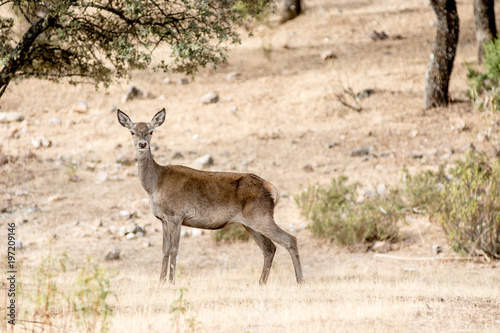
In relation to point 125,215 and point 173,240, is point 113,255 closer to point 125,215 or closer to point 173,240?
point 125,215

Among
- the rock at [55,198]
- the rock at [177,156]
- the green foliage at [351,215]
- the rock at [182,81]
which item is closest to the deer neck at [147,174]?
the green foliage at [351,215]

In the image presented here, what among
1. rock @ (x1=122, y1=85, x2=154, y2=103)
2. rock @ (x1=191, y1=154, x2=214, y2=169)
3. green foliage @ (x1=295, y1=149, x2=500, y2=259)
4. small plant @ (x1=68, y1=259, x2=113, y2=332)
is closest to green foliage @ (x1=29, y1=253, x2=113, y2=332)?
small plant @ (x1=68, y1=259, x2=113, y2=332)

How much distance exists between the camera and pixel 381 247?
14.6 m

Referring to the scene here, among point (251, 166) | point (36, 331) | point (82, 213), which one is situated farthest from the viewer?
point (251, 166)

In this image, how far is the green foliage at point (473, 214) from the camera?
13211 millimetres

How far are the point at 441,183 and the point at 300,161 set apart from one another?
409cm

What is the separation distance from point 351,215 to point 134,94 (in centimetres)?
1071

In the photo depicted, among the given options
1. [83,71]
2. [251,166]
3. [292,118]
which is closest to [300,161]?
[251,166]

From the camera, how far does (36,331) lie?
6.86 metres

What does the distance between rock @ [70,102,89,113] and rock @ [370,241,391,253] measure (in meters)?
11.4

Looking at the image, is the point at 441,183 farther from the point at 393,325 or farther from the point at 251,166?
the point at 393,325

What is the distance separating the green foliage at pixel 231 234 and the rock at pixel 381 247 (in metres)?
2.81

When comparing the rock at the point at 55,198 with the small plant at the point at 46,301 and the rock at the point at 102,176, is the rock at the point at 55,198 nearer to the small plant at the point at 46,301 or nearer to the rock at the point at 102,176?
the rock at the point at 102,176

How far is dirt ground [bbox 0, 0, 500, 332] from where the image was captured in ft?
46.9
